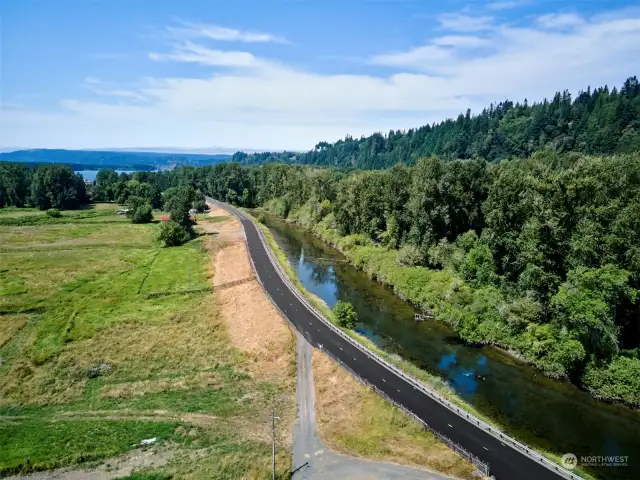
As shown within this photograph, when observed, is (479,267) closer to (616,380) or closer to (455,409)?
(616,380)

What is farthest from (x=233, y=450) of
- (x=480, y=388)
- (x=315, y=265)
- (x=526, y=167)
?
(x=526, y=167)

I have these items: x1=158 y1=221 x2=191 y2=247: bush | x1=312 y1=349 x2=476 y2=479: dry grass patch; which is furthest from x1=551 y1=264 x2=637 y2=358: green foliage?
x1=158 y1=221 x2=191 y2=247: bush

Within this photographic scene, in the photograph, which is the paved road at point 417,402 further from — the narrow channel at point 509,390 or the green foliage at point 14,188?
the green foliage at point 14,188

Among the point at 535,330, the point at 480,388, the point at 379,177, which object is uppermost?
the point at 379,177

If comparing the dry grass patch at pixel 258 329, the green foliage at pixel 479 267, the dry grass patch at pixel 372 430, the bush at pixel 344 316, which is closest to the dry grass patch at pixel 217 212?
the dry grass patch at pixel 258 329

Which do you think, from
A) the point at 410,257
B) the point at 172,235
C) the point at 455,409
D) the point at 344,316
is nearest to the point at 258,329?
the point at 344,316

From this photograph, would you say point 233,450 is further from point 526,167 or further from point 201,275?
point 526,167
